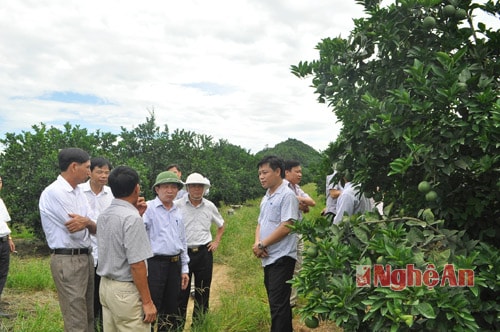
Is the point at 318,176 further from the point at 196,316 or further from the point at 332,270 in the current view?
the point at 196,316

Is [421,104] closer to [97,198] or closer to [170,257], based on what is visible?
[170,257]

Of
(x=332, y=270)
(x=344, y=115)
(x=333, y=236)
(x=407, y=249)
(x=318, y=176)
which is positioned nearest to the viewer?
(x=407, y=249)

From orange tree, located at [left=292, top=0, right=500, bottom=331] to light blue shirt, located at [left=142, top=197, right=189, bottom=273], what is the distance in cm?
181

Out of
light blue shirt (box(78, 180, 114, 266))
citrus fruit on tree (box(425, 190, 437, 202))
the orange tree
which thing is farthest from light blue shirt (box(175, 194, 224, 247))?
citrus fruit on tree (box(425, 190, 437, 202))

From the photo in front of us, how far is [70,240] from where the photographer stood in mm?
3285

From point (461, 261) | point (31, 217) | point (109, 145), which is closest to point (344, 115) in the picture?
point (461, 261)

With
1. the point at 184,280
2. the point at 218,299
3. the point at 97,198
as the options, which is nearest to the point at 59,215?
the point at 97,198

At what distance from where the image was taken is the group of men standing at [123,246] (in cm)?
268

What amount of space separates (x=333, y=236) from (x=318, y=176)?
0.60 meters

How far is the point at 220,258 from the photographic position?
7.76 meters

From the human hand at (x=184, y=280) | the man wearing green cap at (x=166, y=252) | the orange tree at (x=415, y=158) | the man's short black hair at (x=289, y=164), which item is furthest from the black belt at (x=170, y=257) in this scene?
the man's short black hair at (x=289, y=164)

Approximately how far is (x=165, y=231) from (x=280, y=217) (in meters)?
1.09

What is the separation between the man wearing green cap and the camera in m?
3.66

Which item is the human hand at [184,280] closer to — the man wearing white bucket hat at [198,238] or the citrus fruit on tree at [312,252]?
the man wearing white bucket hat at [198,238]
